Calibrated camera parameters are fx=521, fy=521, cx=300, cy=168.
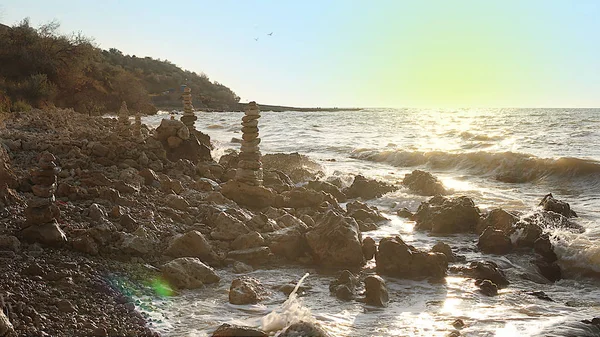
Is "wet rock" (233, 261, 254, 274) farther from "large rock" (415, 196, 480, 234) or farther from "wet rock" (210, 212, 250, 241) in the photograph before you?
"large rock" (415, 196, 480, 234)

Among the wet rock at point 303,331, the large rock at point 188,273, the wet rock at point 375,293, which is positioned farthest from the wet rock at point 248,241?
the wet rock at point 303,331

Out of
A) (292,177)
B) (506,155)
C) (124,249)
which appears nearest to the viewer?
(124,249)

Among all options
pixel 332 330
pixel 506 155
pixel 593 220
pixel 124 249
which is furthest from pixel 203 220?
pixel 506 155

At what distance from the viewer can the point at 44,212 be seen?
19.0 feet

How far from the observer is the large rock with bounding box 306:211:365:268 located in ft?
24.1

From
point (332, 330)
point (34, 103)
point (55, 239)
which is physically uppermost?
point (34, 103)

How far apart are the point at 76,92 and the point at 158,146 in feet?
78.7

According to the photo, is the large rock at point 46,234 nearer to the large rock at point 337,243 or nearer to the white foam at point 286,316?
the white foam at point 286,316

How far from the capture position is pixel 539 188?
16266 mm

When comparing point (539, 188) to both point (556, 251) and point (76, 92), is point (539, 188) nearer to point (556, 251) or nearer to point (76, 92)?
point (556, 251)

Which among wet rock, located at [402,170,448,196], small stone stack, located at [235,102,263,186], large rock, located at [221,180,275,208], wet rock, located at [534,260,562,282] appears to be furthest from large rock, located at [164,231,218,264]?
wet rock, located at [402,170,448,196]

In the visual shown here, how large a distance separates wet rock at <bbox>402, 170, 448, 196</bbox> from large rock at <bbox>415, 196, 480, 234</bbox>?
3.76 meters

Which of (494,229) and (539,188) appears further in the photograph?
(539,188)

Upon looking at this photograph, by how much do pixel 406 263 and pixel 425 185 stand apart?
777 centimetres
